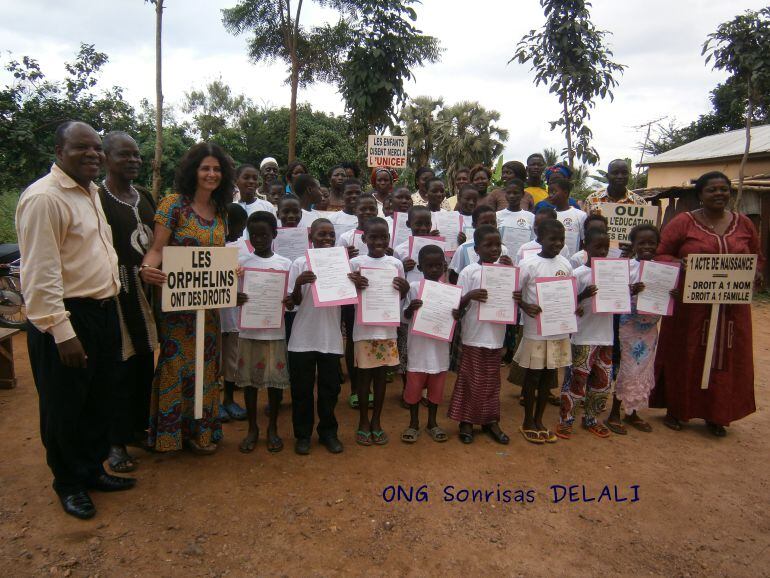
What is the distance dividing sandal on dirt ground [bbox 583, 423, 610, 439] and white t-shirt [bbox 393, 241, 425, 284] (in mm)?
2022

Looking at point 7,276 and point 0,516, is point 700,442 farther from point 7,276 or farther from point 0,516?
point 7,276

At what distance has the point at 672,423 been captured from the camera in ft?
15.0

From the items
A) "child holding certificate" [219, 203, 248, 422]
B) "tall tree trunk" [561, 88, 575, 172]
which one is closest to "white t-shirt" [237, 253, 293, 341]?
"child holding certificate" [219, 203, 248, 422]

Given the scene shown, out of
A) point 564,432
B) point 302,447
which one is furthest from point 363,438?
point 564,432

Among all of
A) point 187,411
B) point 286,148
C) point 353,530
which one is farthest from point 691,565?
point 286,148

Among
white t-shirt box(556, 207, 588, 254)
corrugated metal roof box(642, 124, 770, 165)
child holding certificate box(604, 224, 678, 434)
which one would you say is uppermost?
corrugated metal roof box(642, 124, 770, 165)

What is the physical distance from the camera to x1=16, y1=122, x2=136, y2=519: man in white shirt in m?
2.61

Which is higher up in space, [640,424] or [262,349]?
[262,349]

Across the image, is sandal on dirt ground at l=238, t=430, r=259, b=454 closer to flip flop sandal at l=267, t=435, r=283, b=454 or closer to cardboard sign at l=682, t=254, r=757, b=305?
flip flop sandal at l=267, t=435, r=283, b=454

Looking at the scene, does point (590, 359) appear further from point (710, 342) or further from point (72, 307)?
point (72, 307)

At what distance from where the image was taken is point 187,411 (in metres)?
→ 3.57

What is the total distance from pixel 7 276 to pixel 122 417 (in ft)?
17.5

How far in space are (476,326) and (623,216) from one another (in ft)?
7.33

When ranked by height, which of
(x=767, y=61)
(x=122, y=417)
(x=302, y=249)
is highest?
(x=767, y=61)
